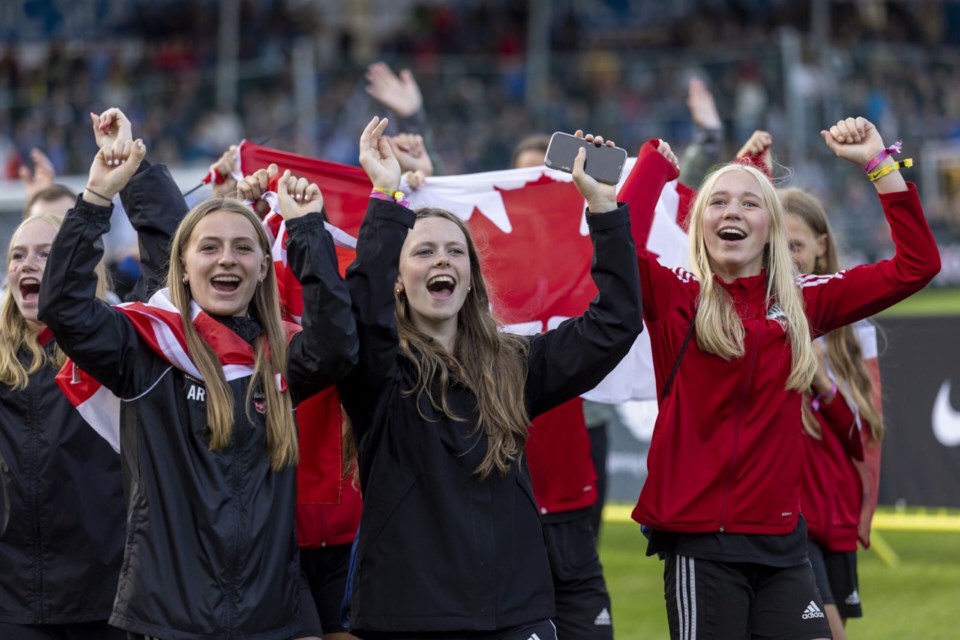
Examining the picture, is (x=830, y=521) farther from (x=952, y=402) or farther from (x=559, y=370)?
(x=952, y=402)

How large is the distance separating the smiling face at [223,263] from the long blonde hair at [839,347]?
246cm

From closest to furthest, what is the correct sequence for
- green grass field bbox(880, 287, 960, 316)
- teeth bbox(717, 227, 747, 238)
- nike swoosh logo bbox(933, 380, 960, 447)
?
teeth bbox(717, 227, 747, 238) → nike swoosh logo bbox(933, 380, 960, 447) → green grass field bbox(880, 287, 960, 316)

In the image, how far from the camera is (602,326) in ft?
15.1

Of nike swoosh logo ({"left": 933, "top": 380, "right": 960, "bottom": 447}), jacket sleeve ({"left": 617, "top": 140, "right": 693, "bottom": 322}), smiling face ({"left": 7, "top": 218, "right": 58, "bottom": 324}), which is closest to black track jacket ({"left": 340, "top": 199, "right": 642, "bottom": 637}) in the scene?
jacket sleeve ({"left": 617, "top": 140, "right": 693, "bottom": 322})

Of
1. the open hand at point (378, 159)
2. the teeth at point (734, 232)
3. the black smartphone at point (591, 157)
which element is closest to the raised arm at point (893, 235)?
the teeth at point (734, 232)

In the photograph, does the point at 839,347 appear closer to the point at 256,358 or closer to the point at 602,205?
the point at 602,205

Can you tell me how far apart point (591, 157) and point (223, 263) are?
3.81 feet

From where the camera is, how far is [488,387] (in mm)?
4523

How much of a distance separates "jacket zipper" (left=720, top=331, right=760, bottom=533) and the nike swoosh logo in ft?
17.2

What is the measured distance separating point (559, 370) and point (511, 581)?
68 centimetres

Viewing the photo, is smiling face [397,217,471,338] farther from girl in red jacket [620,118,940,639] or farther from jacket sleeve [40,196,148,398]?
jacket sleeve [40,196,148,398]

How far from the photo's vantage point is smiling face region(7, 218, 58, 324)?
205 inches

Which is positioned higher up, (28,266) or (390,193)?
(390,193)

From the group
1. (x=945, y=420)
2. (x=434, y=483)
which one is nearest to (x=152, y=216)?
(x=434, y=483)
